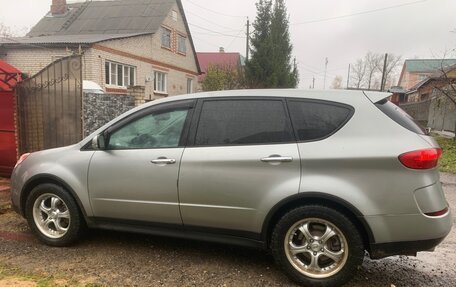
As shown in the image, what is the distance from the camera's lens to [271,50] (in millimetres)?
27359

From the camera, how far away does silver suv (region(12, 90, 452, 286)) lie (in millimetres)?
3119

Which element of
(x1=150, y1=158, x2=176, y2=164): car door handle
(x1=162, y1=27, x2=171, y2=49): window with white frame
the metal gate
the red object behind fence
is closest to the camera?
(x1=150, y1=158, x2=176, y2=164): car door handle

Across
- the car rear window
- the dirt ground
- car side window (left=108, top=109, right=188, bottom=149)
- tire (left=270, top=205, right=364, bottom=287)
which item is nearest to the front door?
car side window (left=108, top=109, right=188, bottom=149)

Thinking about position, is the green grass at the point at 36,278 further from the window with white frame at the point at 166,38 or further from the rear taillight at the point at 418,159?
the window with white frame at the point at 166,38

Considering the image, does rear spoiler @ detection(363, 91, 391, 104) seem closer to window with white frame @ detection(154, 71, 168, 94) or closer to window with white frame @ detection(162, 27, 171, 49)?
window with white frame @ detection(154, 71, 168, 94)

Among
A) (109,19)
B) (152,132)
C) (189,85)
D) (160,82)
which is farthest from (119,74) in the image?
(152,132)

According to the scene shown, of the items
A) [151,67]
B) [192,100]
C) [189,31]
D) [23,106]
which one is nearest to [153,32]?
[151,67]

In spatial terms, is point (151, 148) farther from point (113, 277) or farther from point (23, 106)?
point (23, 106)

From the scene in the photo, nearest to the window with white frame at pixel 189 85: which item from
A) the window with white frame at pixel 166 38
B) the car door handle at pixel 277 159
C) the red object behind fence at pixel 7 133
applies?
the window with white frame at pixel 166 38

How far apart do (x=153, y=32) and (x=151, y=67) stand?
204 cm

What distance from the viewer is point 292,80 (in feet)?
94.7

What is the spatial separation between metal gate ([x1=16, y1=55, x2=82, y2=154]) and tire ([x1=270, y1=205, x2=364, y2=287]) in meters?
4.95

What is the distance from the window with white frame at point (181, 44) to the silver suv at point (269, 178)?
23.7 m

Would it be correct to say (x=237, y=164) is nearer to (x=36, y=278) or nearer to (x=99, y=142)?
(x=99, y=142)
